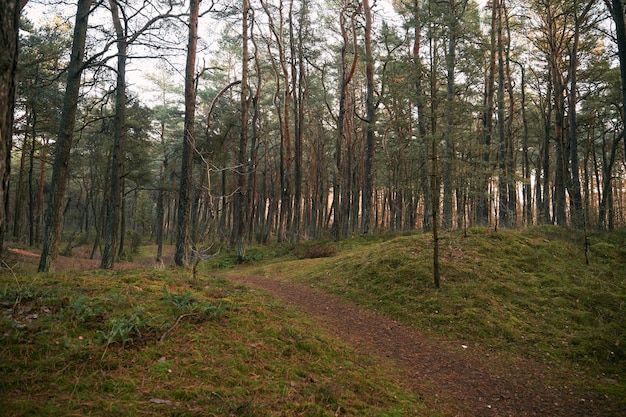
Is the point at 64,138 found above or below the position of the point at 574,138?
below

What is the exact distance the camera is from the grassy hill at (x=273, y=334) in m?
2.60

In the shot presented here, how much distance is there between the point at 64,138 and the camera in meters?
7.16

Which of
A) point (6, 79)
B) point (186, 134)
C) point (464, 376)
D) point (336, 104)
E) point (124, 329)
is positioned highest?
point (336, 104)

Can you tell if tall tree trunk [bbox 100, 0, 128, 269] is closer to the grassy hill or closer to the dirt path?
the grassy hill

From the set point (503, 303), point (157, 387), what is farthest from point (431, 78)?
point (157, 387)

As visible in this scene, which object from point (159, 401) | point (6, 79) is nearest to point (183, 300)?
point (159, 401)

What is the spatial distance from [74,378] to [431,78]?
810 cm

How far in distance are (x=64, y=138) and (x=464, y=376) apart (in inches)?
363

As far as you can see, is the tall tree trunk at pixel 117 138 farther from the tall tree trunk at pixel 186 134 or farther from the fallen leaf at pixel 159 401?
the fallen leaf at pixel 159 401

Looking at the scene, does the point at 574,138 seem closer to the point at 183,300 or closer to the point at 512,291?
the point at 512,291

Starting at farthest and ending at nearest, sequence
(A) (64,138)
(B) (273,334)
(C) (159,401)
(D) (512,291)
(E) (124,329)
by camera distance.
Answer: (D) (512,291) → (A) (64,138) → (B) (273,334) → (E) (124,329) → (C) (159,401)

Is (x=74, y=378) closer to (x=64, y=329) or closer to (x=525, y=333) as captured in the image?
(x=64, y=329)

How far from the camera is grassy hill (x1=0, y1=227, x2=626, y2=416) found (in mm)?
2602

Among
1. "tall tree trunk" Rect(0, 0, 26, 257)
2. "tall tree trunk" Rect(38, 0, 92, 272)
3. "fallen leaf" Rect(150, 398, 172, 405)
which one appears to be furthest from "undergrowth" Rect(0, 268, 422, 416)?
"tall tree trunk" Rect(38, 0, 92, 272)
